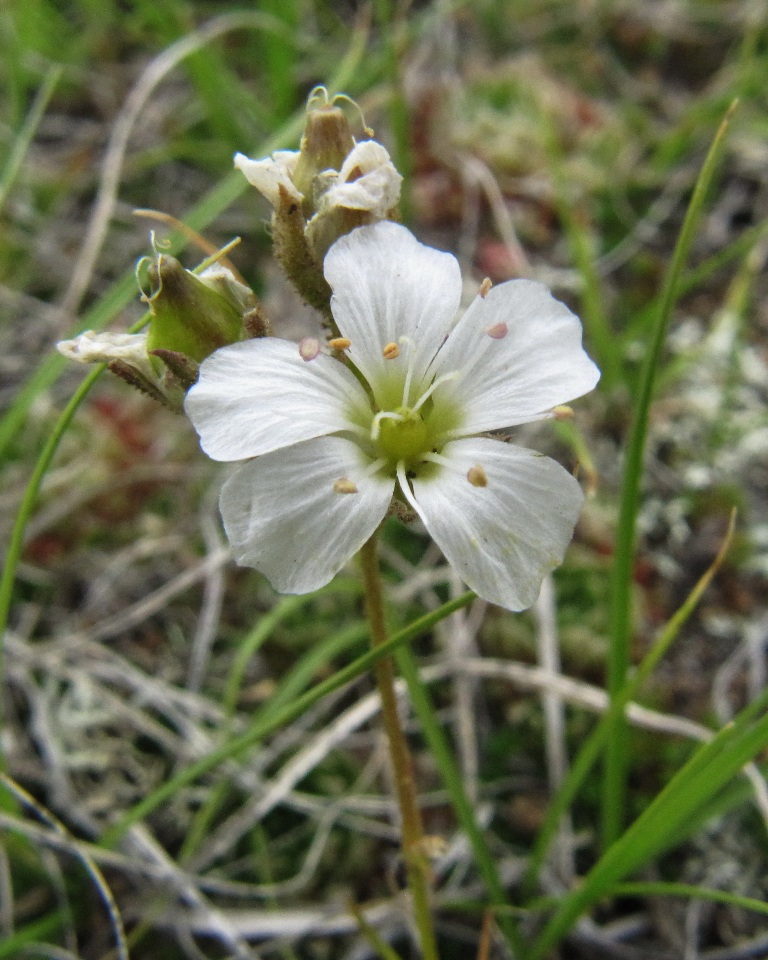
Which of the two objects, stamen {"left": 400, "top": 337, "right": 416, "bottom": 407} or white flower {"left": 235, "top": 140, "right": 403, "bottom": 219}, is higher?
white flower {"left": 235, "top": 140, "right": 403, "bottom": 219}

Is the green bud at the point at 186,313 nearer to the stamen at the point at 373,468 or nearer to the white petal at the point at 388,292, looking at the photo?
the white petal at the point at 388,292

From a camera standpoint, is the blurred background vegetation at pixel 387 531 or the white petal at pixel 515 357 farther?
the blurred background vegetation at pixel 387 531

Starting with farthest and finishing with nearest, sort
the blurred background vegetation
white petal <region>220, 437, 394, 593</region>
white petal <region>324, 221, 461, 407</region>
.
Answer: the blurred background vegetation < white petal <region>324, 221, 461, 407</region> < white petal <region>220, 437, 394, 593</region>

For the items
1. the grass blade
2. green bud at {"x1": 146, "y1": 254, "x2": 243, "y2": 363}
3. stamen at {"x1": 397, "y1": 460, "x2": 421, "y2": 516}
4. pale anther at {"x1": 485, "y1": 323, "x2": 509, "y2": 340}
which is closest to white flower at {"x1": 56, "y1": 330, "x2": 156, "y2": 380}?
green bud at {"x1": 146, "y1": 254, "x2": 243, "y2": 363}

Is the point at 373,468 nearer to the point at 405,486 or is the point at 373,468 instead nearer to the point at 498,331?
the point at 405,486

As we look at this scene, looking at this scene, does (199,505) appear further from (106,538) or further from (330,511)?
(330,511)

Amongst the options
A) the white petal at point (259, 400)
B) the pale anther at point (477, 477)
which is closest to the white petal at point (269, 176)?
the white petal at point (259, 400)

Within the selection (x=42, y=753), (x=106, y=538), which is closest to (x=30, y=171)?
(x=106, y=538)

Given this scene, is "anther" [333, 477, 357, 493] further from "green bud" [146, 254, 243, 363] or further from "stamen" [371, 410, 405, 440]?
"green bud" [146, 254, 243, 363]

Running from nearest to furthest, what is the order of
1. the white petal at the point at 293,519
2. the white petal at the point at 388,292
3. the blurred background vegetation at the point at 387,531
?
the white petal at the point at 293,519, the white petal at the point at 388,292, the blurred background vegetation at the point at 387,531
